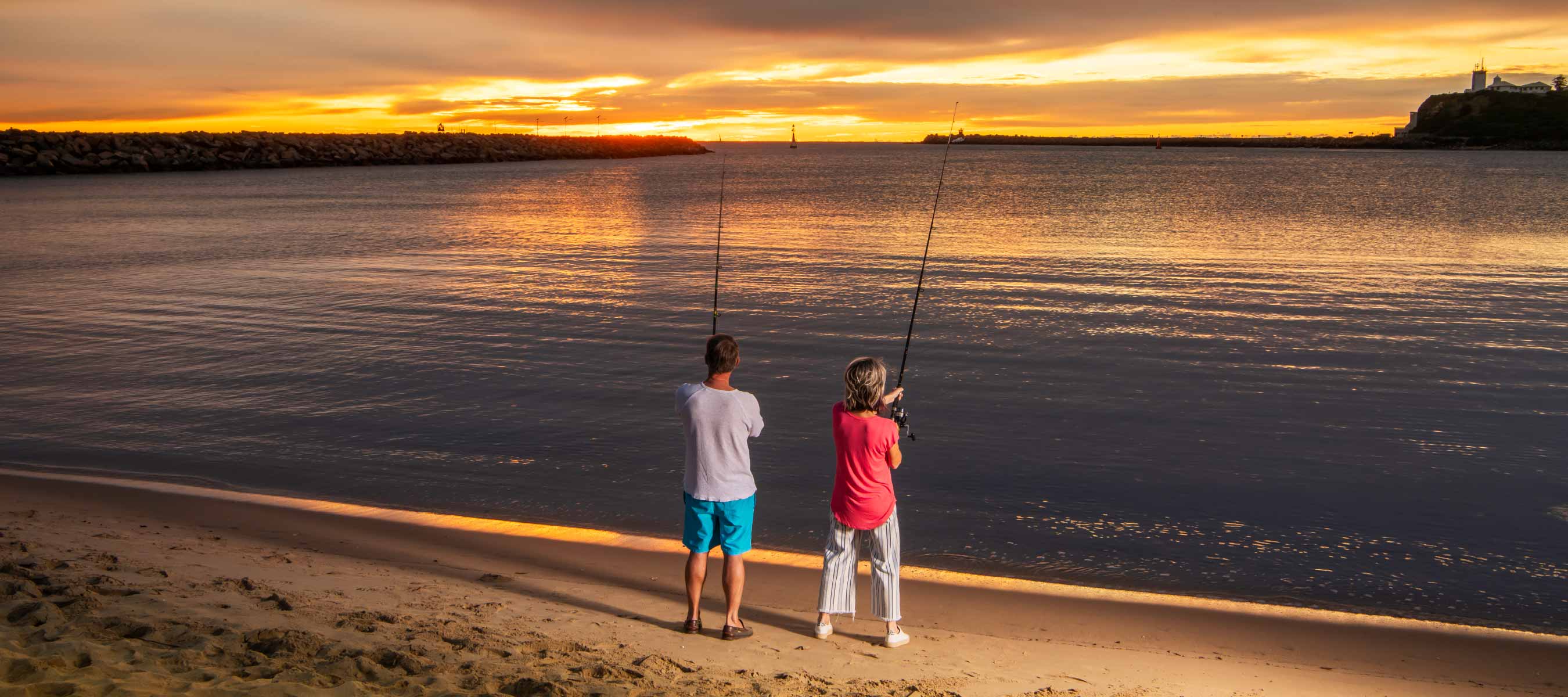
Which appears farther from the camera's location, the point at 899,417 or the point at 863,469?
the point at 899,417

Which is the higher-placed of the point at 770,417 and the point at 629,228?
the point at 629,228

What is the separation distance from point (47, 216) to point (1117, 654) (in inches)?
1434

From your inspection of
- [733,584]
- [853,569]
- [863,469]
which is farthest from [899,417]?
[733,584]

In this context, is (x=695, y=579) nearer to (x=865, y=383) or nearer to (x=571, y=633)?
(x=571, y=633)

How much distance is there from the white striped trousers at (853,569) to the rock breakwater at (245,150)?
6786 cm

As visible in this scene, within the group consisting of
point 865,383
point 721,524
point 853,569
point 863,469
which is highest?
point 865,383

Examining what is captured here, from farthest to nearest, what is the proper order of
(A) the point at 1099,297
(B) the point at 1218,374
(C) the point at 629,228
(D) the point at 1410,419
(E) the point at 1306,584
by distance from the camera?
(C) the point at 629,228
(A) the point at 1099,297
(B) the point at 1218,374
(D) the point at 1410,419
(E) the point at 1306,584

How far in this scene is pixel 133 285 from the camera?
17500 mm

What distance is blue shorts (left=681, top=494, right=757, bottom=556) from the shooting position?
4426mm

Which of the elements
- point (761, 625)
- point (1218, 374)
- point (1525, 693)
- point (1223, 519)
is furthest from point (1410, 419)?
point (761, 625)

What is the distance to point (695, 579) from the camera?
4551 millimetres

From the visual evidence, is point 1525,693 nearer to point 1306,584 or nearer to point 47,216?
point 1306,584

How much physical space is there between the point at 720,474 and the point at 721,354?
503mm

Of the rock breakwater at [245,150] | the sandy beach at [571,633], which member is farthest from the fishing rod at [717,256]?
the rock breakwater at [245,150]
